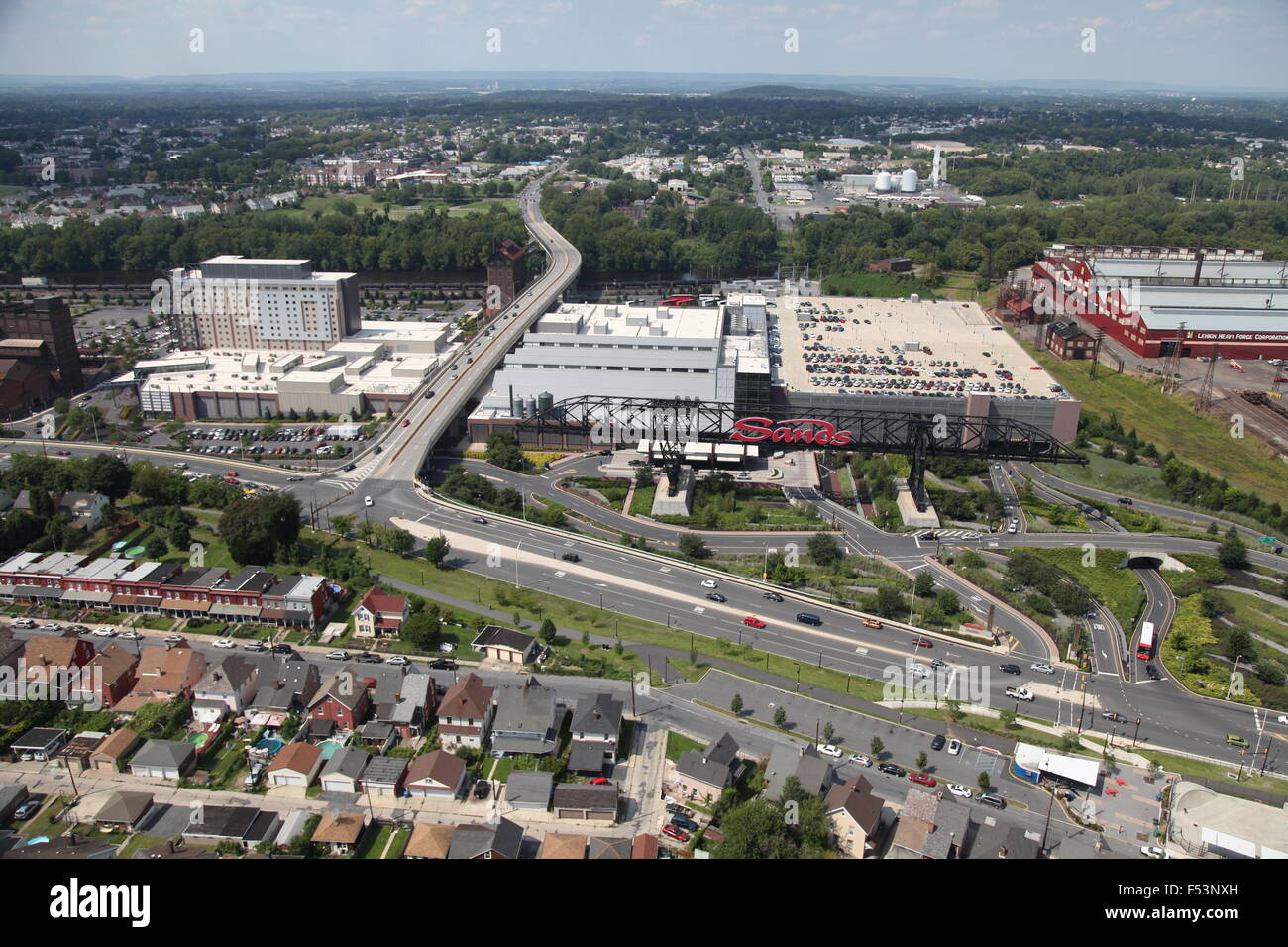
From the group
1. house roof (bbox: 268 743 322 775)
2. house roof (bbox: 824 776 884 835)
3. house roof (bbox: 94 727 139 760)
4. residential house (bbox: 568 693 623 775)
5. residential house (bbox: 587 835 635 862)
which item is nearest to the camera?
residential house (bbox: 587 835 635 862)

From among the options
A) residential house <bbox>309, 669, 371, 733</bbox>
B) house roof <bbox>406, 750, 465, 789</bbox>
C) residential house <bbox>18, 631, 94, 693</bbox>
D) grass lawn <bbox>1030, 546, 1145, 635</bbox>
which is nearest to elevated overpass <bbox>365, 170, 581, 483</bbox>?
residential house <bbox>18, 631, 94, 693</bbox>

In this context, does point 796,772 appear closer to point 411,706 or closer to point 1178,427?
point 411,706

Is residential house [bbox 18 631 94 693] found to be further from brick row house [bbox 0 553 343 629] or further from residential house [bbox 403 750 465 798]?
residential house [bbox 403 750 465 798]

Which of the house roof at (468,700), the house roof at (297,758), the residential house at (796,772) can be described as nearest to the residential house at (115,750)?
the house roof at (297,758)

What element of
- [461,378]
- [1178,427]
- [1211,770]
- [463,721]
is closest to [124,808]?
[463,721]
